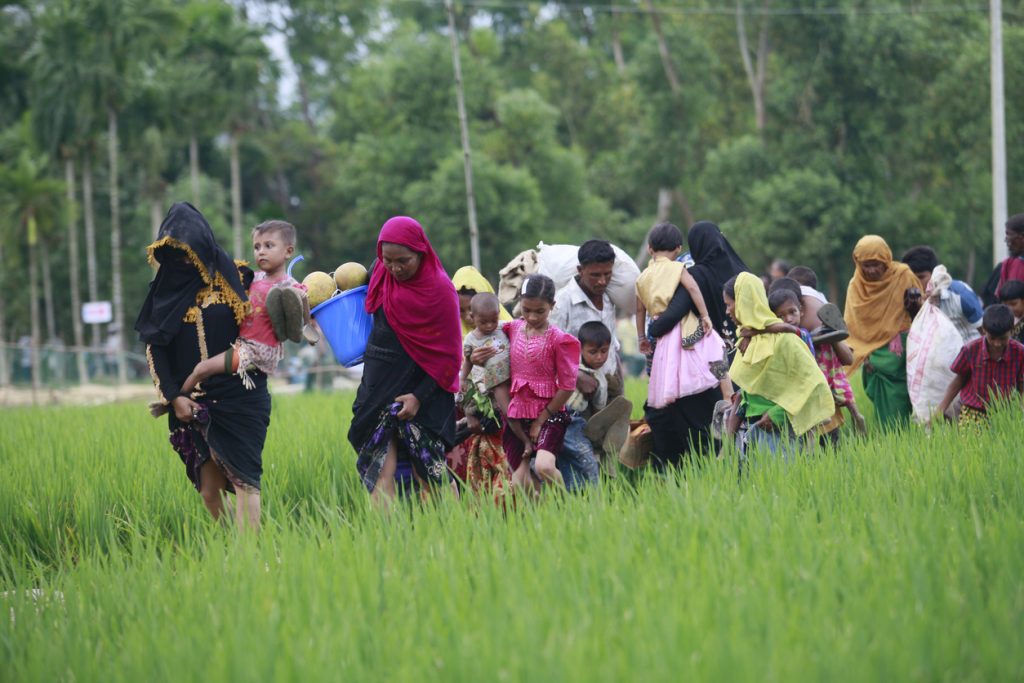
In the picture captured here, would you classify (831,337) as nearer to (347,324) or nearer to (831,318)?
(831,318)

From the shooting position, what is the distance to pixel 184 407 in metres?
5.21

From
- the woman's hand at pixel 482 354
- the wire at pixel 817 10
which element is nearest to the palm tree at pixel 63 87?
the wire at pixel 817 10

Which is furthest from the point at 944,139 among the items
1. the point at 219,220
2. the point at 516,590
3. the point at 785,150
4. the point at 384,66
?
the point at 516,590

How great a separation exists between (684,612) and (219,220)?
32861mm

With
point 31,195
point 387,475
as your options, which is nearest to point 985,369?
point 387,475

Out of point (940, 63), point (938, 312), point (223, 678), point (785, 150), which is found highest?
point (940, 63)

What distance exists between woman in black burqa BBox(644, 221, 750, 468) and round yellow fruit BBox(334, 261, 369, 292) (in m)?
1.65

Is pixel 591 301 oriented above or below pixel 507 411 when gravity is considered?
above

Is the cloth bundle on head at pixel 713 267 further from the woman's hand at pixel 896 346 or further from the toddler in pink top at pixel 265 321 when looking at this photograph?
the toddler in pink top at pixel 265 321

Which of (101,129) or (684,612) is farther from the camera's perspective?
(101,129)

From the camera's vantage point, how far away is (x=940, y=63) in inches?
1142

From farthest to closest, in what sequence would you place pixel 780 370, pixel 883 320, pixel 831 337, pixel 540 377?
1. pixel 883 320
2. pixel 831 337
3. pixel 780 370
4. pixel 540 377

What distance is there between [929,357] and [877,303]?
69cm

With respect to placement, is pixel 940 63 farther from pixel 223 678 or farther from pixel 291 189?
pixel 223 678
